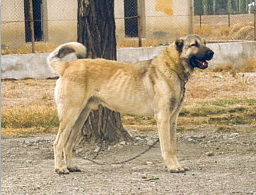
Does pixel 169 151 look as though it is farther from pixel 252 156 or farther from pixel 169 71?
pixel 252 156

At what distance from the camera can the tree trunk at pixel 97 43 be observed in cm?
986

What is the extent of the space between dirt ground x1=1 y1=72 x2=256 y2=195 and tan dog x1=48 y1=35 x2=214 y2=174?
1.26 ft

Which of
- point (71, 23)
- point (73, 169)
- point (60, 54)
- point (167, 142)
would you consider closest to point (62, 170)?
point (73, 169)

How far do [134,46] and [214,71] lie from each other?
2.63 meters

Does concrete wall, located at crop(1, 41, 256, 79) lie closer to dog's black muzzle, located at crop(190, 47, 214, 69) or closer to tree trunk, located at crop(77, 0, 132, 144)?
tree trunk, located at crop(77, 0, 132, 144)

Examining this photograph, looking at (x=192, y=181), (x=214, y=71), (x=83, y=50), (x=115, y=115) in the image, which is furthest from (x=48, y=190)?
(x=214, y=71)

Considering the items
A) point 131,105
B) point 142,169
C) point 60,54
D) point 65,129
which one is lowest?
point 142,169

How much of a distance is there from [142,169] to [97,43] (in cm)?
234

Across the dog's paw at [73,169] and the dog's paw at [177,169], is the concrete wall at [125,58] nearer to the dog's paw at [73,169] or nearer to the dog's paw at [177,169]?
the dog's paw at [73,169]

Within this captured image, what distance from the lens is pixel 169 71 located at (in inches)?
324

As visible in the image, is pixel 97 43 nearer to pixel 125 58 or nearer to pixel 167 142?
pixel 167 142

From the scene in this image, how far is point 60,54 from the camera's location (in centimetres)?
838

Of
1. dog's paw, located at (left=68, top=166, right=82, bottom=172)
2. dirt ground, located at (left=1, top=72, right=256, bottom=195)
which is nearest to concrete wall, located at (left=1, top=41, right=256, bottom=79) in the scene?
dirt ground, located at (left=1, top=72, right=256, bottom=195)

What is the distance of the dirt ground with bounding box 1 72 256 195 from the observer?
702cm
